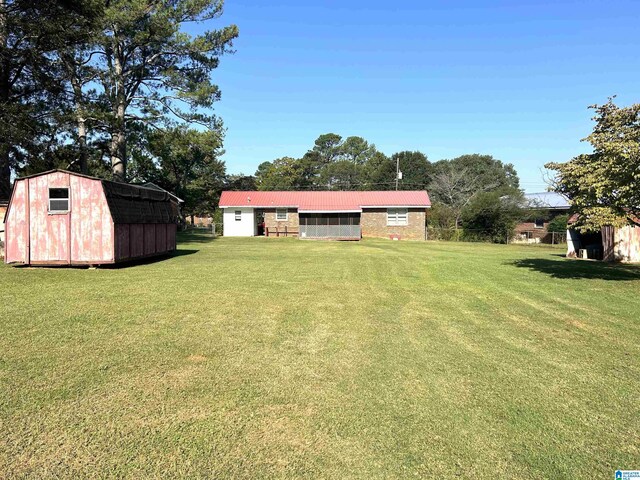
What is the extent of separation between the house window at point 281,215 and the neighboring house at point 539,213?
21531 millimetres

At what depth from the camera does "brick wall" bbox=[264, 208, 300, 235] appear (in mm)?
35500

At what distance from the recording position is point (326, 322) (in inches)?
265

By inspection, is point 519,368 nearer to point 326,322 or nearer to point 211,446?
point 326,322

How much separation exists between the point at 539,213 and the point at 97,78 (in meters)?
38.6

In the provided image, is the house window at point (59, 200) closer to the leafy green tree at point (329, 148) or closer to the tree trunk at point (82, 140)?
the tree trunk at point (82, 140)

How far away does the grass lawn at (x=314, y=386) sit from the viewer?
118 inches

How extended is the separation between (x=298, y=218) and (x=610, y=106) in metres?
25.6

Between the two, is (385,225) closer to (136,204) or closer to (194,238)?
(194,238)

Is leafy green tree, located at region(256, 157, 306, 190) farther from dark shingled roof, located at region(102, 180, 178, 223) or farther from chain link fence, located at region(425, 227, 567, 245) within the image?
A: dark shingled roof, located at region(102, 180, 178, 223)

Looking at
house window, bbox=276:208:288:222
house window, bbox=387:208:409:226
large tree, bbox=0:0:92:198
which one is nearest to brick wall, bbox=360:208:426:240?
house window, bbox=387:208:409:226

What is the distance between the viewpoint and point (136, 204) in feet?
49.0

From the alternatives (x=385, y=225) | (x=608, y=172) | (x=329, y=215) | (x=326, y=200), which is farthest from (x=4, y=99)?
(x=385, y=225)

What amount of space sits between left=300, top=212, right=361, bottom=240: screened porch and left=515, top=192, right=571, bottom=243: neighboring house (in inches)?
635

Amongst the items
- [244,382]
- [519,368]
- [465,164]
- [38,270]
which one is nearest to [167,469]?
[244,382]
